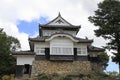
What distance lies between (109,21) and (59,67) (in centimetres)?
916

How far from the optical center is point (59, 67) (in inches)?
1473

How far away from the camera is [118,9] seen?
37.3m

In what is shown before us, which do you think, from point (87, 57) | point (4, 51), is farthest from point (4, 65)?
point (87, 57)

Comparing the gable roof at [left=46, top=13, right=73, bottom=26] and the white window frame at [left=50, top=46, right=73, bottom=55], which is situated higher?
the gable roof at [left=46, top=13, right=73, bottom=26]

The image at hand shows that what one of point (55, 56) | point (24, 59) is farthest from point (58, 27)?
point (24, 59)

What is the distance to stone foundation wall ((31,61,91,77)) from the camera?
36.9 metres

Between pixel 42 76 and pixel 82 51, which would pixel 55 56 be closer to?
pixel 82 51

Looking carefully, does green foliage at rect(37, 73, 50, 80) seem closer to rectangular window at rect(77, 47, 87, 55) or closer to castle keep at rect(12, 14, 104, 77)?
castle keep at rect(12, 14, 104, 77)

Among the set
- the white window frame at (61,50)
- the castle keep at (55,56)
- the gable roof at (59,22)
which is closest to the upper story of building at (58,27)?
the gable roof at (59,22)

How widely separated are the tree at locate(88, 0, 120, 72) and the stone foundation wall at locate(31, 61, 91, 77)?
4.19 metres

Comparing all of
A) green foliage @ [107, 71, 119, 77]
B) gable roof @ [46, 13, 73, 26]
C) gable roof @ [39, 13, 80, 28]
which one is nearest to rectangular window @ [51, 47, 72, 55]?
gable roof @ [39, 13, 80, 28]

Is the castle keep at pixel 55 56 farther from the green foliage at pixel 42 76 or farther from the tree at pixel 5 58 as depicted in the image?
the tree at pixel 5 58

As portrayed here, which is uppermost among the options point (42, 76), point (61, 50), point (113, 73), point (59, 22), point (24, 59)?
point (59, 22)

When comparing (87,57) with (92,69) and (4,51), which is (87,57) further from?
(4,51)
